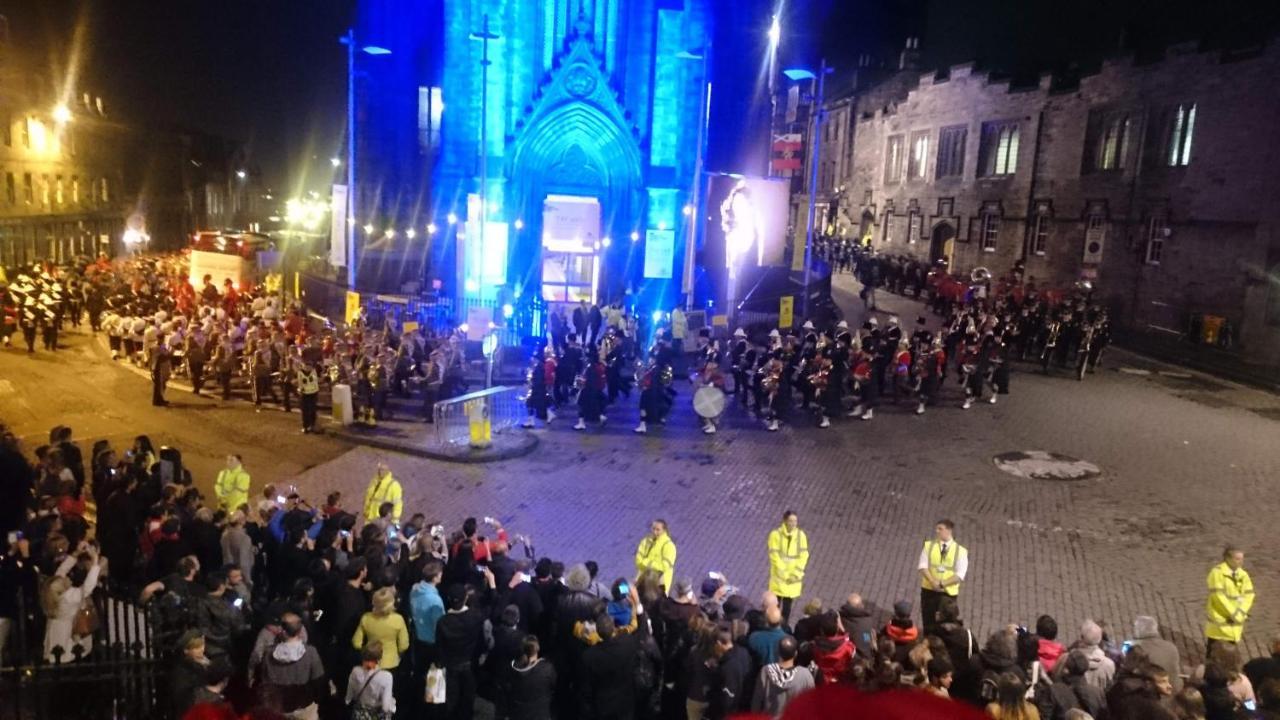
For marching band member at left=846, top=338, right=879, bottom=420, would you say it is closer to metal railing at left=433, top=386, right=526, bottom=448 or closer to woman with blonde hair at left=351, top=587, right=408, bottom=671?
metal railing at left=433, top=386, right=526, bottom=448

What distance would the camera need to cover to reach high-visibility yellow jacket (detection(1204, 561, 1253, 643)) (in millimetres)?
8938

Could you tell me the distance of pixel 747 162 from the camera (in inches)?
1500

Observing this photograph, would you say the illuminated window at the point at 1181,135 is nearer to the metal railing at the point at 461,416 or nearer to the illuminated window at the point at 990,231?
the illuminated window at the point at 990,231

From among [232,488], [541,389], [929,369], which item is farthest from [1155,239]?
[232,488]

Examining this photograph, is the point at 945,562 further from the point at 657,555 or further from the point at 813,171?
the point at 813,171

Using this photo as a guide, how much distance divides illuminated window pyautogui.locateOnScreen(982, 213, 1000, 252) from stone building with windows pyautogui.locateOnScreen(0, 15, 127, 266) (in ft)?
147

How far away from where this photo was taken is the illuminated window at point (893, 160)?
156 feet

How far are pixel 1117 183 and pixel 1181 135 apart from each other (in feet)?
10.2

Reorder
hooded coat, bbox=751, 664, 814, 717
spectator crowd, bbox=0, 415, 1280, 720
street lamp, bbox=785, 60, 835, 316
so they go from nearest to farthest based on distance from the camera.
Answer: hooded coat, bbox=751, 664, 814, 717 → spectator crowd, bbox=0, 415, 1280, 720 → street lamp, bbox=785, 60, 835, 316

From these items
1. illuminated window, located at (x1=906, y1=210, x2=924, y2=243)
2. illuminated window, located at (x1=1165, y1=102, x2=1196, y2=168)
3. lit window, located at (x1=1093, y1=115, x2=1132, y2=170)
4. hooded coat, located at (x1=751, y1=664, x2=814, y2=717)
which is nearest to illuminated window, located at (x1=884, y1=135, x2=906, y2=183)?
illuminated window, located at (x1=906, y1=210, x2=924, y2=243)

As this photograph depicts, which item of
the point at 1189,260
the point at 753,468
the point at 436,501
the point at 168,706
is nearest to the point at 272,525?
the point at 168,706

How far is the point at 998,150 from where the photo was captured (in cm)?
4016

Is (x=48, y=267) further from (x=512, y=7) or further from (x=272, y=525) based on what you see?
(x=272, y=525)

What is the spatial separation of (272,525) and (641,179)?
72.0 ft
